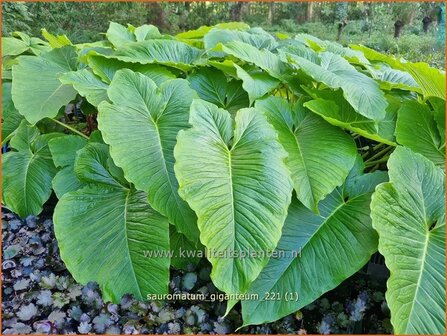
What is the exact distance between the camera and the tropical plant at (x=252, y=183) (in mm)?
993

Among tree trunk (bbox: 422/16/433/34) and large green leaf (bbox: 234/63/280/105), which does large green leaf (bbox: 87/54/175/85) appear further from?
tree trunk (bbox: 422/16/433/34)

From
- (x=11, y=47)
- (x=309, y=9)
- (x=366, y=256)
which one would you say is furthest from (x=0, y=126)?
(x=309, y=9)

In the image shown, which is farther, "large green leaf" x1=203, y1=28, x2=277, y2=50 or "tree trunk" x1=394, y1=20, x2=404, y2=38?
"tree trunk" x1=394, y1=20, x2=404, y2=38

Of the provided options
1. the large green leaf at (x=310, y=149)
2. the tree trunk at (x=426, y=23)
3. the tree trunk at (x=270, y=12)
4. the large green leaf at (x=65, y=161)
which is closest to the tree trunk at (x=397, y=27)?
the tree trunk at (x=426, y=23)

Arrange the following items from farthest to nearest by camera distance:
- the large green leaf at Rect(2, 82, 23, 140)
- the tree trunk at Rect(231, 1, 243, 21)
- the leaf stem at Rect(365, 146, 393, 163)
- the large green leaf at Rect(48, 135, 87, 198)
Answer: the tree trunk at Rect(231, 1, 243, 21) < the large green leaf at Rect(2, 82, 23, 140) < the leaf stem at Rect(365, 146, 393, 163) < the large green leaf at Rect(48, 135, 87, 198)

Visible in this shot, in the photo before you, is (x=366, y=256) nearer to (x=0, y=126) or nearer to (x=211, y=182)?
(x=211, y=182)

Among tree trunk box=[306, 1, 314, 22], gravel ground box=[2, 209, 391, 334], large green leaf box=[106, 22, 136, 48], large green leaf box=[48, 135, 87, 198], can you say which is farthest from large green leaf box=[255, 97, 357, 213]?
tree trunk box=[306, 1, 314, 22]

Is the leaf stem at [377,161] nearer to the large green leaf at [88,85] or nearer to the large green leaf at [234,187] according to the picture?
the large green leaf at [234,187]

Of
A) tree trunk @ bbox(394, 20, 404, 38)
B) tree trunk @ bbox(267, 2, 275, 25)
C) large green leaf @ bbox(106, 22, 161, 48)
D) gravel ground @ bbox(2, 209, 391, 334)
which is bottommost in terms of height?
tree trunk @ bbox(394, 20, 404, 38)

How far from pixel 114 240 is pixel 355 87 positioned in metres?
0.88

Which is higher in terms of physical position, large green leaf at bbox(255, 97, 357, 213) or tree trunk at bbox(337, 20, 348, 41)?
large green leaf at bbox(255, 97, 357, 213)

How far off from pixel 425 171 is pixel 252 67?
2.55ft

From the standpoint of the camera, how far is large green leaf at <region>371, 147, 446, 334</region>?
37.3 inches

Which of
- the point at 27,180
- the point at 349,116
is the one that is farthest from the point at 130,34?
the point at 349,116
